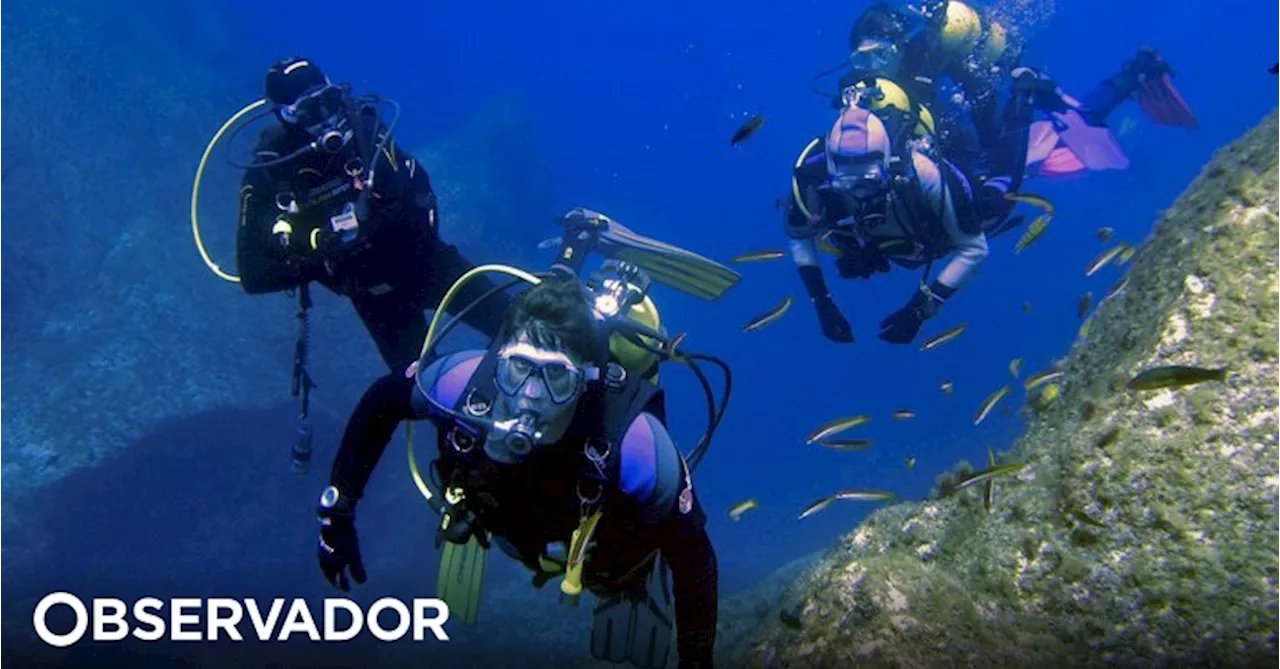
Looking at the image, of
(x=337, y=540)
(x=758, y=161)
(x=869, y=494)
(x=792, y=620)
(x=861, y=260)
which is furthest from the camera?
(x=758, y=161)

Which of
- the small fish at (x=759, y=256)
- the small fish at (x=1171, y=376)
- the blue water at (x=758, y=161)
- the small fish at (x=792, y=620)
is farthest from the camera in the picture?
the blue water at (x=758, y=161)

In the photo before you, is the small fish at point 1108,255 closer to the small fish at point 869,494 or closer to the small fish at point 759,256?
the small fish at point 759,256

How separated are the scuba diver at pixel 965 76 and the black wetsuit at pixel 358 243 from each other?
461cm

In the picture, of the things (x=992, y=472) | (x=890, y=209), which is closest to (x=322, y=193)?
(x=890, y=209)

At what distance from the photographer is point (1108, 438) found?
3414mm

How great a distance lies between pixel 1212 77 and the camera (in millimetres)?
117438

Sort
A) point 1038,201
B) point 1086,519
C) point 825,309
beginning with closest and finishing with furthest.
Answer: point 1086,519, point 1038,201, point 825,309

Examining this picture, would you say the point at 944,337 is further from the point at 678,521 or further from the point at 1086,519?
the point at 678,521

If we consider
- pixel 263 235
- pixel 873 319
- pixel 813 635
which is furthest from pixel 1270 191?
pixel 873 319

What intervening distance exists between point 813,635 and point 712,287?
298 centimetres

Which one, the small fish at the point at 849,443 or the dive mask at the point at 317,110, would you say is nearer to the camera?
the dive mask at the point at 317,110

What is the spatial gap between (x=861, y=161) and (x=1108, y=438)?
298cm

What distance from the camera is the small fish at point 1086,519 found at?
10.6 ft

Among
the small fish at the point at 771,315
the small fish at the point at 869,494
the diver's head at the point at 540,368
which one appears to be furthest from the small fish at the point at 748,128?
the diver's head at the point at 540,368
